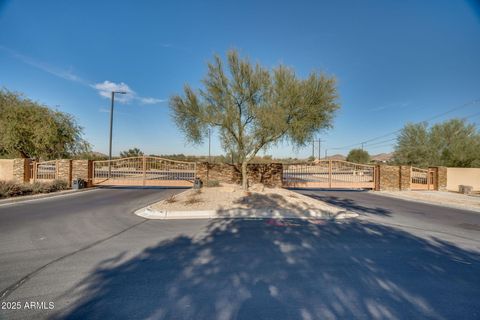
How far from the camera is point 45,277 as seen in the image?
11.4 ft

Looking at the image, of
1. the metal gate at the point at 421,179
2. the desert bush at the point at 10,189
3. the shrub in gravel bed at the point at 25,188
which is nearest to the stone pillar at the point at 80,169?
the shrub in gravel bed at the point at 25,188

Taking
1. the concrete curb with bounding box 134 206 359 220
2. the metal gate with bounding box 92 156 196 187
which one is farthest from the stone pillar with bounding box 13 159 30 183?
the concrete curb with bounding box 134 206 359 220

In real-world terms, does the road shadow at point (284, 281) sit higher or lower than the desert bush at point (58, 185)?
lower

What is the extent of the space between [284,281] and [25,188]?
44.5 feet

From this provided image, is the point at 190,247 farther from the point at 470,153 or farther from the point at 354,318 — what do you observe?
the point at 470,153

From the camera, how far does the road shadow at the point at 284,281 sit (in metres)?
2.77

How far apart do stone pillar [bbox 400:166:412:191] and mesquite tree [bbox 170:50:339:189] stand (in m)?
9.46

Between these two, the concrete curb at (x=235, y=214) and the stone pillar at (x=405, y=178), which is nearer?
the concrete curb at (x=235, y=214)

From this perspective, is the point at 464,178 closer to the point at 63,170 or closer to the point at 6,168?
the point at 63,170

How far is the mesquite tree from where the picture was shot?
1097 centimetres

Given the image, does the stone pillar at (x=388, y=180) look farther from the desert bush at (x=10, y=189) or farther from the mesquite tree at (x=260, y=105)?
the desert bush at (x=10, y=189)

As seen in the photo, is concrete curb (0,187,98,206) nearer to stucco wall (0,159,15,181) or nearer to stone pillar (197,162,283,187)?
stucco wall (0,159,15,181)

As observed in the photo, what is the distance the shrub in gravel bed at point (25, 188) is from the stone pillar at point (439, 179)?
26.1 metres

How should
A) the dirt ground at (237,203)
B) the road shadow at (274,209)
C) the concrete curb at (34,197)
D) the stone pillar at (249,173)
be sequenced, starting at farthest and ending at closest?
the stone pillar at (249,173) < the concrete curb at (34,197) < the dirt ground at (237,203) < the road shadow at (274,209)
